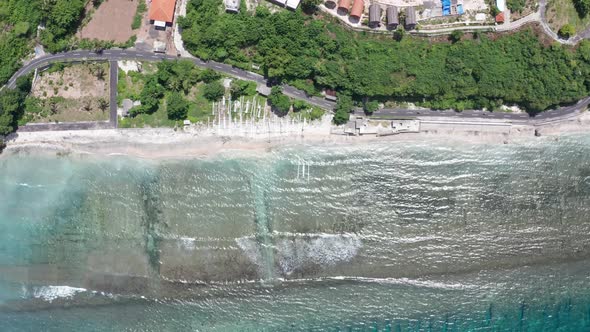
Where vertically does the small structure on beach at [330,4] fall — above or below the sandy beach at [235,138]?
above

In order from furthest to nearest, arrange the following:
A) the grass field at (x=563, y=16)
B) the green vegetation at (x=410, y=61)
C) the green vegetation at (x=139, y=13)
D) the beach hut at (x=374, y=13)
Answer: the green vegetation at (x=139, y=13), the grass field at (x=563, y=16), the beach hut at (x=374, y=13), the green vegetation at (x=410, y=61)

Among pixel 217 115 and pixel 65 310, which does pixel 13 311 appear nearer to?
pixel 65 310

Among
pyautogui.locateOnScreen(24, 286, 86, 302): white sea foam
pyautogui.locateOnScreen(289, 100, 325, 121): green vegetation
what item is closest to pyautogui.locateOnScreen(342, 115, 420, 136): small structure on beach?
pyautogui.locateOnScreen(289, 100, 325, 121): green vegetation

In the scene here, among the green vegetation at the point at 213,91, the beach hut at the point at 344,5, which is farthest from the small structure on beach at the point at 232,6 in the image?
the beach hut at the point at 344,5

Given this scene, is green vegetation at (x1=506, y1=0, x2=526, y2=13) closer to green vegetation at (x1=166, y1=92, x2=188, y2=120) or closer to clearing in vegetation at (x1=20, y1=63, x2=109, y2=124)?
green vegetation at (x1=166, y1=92, x2=188, y2=120)

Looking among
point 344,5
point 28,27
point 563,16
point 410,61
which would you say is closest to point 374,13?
point 344,5

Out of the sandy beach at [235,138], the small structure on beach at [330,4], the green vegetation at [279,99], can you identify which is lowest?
the sandy beach at [235,138]

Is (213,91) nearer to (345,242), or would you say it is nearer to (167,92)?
(167,92)

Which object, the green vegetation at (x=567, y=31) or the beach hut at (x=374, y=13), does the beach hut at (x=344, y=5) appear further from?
the green vegetation at (x=567, y=31)
